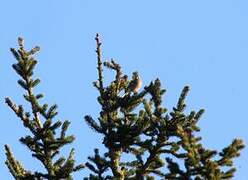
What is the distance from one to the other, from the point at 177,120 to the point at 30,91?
10.9ft

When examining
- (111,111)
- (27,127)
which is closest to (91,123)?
(111,111)

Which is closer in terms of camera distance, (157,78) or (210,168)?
(210,168)

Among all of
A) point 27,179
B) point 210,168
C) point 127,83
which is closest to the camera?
point 210,168

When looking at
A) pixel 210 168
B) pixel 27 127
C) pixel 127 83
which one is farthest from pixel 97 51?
pixel 210 168

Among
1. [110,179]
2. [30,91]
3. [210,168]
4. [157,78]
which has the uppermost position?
[157,78]

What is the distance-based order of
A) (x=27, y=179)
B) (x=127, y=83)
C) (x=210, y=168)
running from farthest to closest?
(x=127, y=83) → (x=27, y=179) → (x=210, y=168)

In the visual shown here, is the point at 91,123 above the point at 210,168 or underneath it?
above

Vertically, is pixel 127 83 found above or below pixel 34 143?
above

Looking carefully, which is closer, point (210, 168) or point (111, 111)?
point (210, 168)

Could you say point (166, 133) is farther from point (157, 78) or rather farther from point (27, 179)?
point (27, 179)

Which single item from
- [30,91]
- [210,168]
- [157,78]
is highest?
[157,78]

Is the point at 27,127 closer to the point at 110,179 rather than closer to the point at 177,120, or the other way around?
the point at 110,179

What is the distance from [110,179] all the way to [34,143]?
6.10ft

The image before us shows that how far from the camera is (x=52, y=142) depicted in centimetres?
1403
